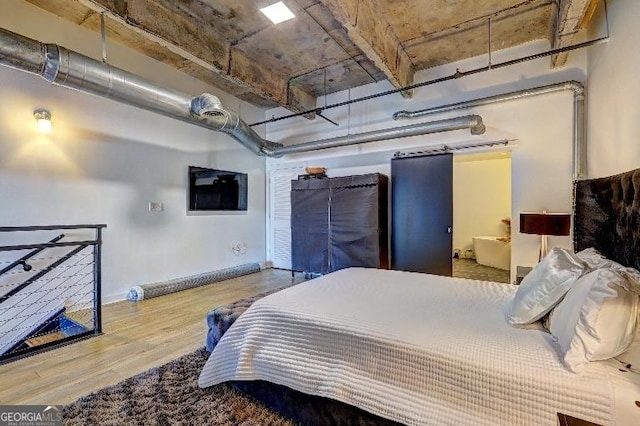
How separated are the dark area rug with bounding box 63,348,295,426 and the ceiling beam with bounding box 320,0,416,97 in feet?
9.78

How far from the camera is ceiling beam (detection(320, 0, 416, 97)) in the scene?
2696 millimetres

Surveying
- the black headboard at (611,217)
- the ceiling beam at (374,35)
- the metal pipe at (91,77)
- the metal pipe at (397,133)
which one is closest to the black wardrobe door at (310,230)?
the metal pipe at (397,133)

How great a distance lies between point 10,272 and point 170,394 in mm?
2661

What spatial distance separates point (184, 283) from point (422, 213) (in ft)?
12.2

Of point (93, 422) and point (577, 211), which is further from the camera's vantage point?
point (577, 211)

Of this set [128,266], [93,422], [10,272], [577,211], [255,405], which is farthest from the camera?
[128,266]

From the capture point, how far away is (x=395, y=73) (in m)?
3.97

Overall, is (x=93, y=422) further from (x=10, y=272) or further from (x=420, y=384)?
(x=10, y=272)

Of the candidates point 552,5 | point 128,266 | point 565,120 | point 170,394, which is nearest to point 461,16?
point 552,5

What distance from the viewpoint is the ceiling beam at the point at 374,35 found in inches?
106

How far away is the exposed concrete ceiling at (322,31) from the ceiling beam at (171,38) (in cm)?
1

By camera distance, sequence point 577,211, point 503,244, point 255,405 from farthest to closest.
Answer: point 503,244 < point 577,211 < point 255,405

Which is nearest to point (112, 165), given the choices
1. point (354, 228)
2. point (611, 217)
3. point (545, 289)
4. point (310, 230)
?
point (310, 230)

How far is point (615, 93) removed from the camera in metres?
2.52
